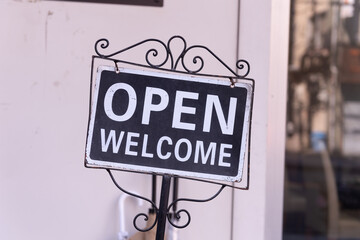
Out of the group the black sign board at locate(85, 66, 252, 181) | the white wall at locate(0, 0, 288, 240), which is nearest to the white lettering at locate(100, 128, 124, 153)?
the black sign board at locate(85, 66, 252, 181)

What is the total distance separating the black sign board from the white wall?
2.01 feet

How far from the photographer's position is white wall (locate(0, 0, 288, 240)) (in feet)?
7.07

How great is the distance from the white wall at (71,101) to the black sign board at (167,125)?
2.01 ft

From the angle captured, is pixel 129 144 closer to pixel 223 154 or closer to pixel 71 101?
pixel 223 154

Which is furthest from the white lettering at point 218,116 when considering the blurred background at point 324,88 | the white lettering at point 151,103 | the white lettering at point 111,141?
the blurred background at point 324,88

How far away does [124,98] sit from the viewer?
5.15 ft

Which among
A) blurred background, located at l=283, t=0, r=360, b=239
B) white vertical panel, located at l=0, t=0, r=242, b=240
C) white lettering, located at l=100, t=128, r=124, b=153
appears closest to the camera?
white lettering, located at l=100, t=128, r=124, b=153

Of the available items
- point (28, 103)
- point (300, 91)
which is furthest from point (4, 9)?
point (300, 91)

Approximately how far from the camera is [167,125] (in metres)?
1.57

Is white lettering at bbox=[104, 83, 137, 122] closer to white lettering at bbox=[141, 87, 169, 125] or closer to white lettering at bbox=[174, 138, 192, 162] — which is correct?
white lettering at bbox=[141, 87, 169, 125]

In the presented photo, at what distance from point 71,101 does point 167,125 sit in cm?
71

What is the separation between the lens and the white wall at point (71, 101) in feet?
7.07

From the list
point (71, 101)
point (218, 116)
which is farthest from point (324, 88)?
point (218, 116)

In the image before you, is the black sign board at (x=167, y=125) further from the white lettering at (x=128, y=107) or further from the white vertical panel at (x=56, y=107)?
the white vertical panel at (x=56, y=107)
